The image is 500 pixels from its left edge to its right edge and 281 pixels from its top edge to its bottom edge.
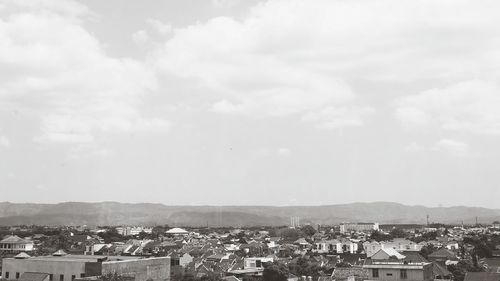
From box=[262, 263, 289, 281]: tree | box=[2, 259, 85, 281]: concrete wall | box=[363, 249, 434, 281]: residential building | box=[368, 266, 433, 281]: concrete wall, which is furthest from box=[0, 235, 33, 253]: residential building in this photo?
box=[368, 266, 433, 281]: concrete wall

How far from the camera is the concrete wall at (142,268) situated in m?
42.3

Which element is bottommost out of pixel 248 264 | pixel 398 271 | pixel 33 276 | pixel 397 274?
pixel 248 264

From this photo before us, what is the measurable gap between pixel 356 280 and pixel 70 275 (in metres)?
28.4

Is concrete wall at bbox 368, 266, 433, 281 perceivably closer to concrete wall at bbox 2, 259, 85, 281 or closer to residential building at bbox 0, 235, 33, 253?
concrete wall at bbox 2, 259, 85, 281

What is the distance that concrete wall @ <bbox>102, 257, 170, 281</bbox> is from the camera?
42253mm

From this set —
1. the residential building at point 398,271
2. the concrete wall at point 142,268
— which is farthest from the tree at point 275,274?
the residential building at point 398,271

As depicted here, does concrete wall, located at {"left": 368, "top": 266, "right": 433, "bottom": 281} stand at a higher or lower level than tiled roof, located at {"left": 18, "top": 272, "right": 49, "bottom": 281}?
higher

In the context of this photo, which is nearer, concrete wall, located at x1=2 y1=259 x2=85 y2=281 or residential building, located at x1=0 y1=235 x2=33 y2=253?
concrete wall, located at x1=2 y1=259 x2=85 y2=281

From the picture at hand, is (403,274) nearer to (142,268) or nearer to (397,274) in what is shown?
(397,274)

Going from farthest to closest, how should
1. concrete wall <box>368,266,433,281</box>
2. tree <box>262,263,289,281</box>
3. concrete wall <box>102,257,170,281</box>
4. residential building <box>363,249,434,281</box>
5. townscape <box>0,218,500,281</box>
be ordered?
tree <box>262,263,289,281</box>, concrete wall <box>102,257,170,281</box>, townscape <box>0,218,500,281</box>, residential building <box>363,249,434,281</box>, concrete wall <box>368,266,433,281</box>

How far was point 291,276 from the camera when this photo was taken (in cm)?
5344

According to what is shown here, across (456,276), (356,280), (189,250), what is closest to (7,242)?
(189,250)

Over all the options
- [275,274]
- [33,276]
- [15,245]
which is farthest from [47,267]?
[15,245]

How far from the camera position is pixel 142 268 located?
46250 mm
